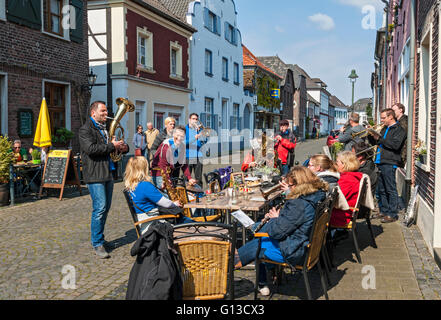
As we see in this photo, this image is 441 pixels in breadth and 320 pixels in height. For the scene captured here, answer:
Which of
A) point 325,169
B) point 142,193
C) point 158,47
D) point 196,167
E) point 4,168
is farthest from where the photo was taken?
point 158,47

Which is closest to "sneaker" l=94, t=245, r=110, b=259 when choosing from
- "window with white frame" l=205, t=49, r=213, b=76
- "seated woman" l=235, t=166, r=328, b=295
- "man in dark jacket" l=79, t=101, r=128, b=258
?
"man in dark jacket" l=79, t=101, r=128, b=258

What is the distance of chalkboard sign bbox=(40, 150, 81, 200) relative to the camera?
33.0 feet

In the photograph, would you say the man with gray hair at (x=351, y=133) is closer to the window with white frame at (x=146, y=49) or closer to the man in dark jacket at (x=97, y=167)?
the man in dark jacket at (x=97, y=167)

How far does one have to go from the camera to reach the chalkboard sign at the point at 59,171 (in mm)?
10047

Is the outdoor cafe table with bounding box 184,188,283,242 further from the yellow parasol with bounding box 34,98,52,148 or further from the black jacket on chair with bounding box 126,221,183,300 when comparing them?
the yellow parasol with bounding box 34,98,52,148

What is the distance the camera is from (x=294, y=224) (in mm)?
3777

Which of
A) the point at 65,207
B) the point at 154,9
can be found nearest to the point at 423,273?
the point at 65,207

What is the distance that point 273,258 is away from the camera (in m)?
3.91

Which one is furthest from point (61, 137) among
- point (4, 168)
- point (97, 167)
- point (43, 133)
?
point (97, 167)

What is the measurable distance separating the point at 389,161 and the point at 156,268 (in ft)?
18.1

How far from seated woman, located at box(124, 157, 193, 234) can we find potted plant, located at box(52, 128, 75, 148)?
884cm

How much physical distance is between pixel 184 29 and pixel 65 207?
14.0m

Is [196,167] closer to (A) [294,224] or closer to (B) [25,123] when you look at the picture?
(A) [294,224]

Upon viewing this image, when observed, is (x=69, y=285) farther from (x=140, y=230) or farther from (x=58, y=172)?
(x=58, y=172)
